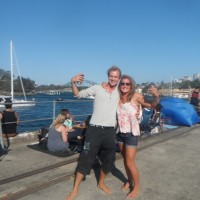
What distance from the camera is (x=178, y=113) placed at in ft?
37.4

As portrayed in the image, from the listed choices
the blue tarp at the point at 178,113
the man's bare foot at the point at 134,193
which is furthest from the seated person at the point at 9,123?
the blue tarp at the point at 178,113

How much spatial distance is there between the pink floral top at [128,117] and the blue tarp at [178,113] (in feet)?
24.4

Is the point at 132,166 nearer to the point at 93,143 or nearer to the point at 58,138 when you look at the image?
the point at 93,143

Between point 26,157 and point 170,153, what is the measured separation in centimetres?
344

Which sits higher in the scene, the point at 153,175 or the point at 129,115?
the point at 129,115

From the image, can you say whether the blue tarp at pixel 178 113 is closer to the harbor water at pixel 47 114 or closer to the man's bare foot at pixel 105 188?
the harbor water at pixel 47 114

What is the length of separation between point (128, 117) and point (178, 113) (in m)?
7.55

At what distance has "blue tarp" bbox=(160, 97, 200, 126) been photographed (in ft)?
37.0

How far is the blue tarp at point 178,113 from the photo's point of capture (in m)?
11.3

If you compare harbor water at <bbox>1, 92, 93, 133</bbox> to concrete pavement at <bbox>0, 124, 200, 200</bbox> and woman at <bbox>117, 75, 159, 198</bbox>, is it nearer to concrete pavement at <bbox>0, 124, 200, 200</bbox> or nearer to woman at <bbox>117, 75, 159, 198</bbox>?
woman at <bbox>117, 75, 159, 198</bbox>

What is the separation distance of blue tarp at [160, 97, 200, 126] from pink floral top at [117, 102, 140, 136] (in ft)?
24.4

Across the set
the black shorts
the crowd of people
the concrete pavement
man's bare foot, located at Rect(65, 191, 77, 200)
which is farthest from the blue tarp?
man's bare foot, located at Rect(65, 191, 77, 200)

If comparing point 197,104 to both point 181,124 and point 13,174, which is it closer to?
point 181,124

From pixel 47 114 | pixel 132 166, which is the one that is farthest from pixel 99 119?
pixel 47 114
